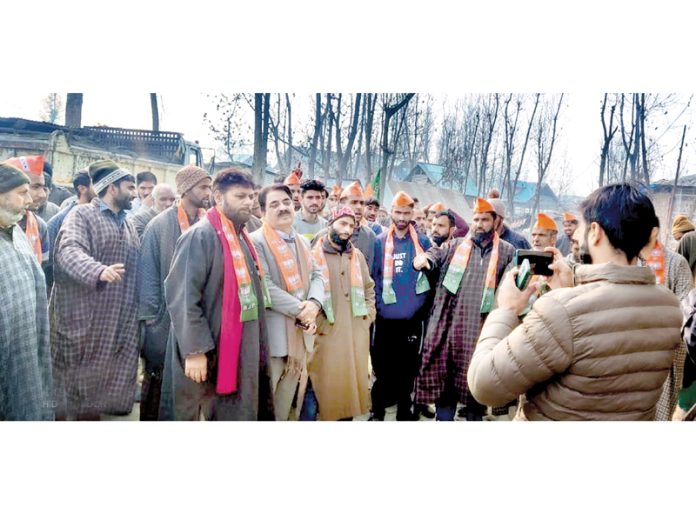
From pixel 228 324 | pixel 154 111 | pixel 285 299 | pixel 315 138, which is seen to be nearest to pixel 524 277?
pixel 285 299

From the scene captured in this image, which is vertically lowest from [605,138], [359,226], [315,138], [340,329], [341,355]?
[341,355]

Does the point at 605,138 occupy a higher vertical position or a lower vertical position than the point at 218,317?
higher

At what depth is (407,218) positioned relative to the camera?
3.21 metres

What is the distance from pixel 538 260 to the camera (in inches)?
79.7

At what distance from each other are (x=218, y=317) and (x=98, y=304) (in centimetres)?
65

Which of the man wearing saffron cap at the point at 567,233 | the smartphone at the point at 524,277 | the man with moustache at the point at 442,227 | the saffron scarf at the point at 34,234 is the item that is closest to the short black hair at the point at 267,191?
the man with moustache at the point at 442,227

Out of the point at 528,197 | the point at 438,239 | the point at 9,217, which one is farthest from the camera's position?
the point at 438,239

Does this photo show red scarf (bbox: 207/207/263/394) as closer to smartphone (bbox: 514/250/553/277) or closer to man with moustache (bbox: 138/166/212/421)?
man with moustache (bbox: 138/166/212/421)

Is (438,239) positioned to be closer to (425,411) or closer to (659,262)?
(425,411)

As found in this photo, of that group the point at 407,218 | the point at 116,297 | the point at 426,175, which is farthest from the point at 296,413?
the point at 426,175

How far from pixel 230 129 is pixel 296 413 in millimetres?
1588

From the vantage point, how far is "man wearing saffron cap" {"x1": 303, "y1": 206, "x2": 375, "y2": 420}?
2893mm

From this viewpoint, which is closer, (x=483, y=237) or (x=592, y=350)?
(x=592, y=350)

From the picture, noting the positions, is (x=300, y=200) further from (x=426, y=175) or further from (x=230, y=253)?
(x=426, y=175)
